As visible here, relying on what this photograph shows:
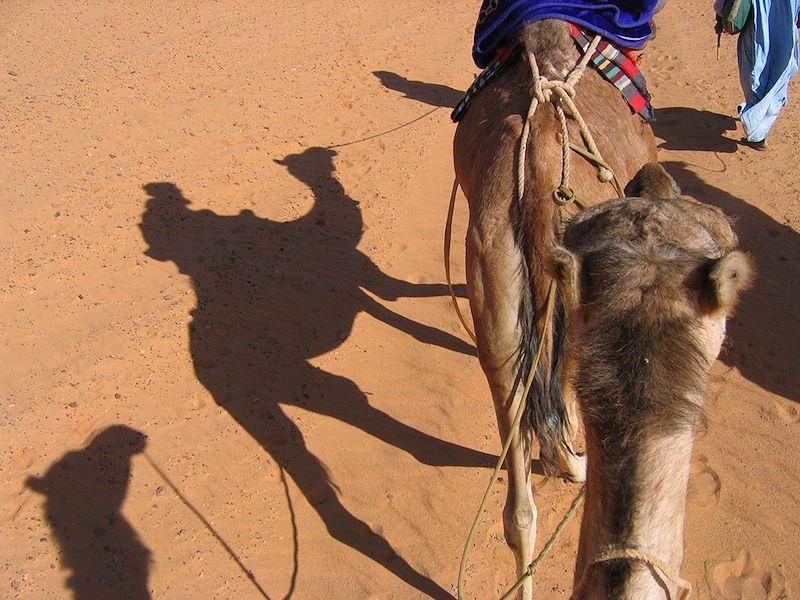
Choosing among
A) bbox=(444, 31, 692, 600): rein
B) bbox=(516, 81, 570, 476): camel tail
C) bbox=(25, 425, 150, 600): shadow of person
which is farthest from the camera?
bbox=(25, 425, 150, 600): shadow of person

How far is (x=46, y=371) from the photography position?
5078mm

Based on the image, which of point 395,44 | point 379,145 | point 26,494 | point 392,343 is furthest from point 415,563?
point 395,44

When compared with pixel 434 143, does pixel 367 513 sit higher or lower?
lower

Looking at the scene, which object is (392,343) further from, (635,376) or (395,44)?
(395,44)

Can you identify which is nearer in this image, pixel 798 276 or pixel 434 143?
pixel 798 276

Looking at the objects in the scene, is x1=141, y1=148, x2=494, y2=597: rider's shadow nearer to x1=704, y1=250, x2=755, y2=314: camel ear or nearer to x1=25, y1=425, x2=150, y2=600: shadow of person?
x1=25, y1=425, x2=150, y2=600: shadow of person

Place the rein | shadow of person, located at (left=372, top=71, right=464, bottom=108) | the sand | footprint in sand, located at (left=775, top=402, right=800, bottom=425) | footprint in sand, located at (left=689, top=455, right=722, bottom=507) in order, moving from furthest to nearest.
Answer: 1. shadow of person, located at (left=372, top=71, right=464, bottom=108)
2. footprint in sand, located at (left=775, top=402, right=800, bottom=425)
3. footprint in sand, located at (left=689, top=455, right=722, bottom=507)
4. the sand
5. the rein

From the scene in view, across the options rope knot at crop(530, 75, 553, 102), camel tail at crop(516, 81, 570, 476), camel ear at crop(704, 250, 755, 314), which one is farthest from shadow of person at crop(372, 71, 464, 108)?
camel ear at crop(704, 250, 755, 314)

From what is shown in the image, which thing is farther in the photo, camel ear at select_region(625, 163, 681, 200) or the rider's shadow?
the rider's shadow

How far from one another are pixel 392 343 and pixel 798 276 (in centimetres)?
339

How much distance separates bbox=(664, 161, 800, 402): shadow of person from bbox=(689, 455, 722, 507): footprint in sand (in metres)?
0.72

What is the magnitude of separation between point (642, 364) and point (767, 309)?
4.46 meters

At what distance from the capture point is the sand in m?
4.09

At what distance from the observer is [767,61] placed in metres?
7.70
